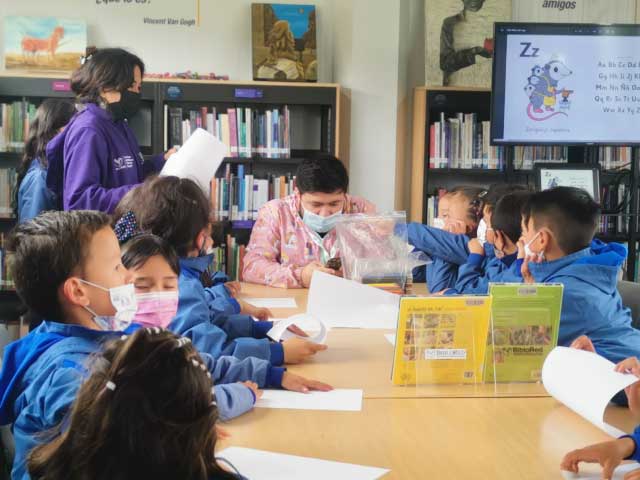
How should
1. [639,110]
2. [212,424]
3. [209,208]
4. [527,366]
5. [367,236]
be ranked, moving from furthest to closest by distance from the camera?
[639,110], [367,236], [209,208], [527,366], [212,424]

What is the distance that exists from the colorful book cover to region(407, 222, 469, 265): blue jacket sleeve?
130 centimetres

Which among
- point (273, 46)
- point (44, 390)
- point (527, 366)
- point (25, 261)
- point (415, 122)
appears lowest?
point (527, 366)

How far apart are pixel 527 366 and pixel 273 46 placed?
377 cm

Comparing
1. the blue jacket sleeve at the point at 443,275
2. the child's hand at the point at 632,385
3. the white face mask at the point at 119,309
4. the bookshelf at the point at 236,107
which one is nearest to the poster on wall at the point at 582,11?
the bookshelf at the point at 236,107

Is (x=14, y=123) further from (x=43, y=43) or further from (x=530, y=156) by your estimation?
(x=530, y=156)

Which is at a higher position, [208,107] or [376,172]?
[208,107]

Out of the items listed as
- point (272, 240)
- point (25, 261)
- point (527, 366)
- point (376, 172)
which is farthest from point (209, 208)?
point (376, 172)

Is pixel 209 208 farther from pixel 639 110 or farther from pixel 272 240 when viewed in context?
pixel 639 110

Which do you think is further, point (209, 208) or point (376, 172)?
point (376, 172)

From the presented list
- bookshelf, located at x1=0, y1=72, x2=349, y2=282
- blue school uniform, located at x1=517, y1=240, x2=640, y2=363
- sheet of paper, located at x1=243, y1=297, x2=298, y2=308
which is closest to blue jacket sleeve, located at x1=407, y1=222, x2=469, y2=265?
sheet of paper, located at x1=243, y1=297, x2=298, y2=308

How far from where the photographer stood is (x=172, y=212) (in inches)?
87.4

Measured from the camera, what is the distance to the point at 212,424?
1067 millimetres

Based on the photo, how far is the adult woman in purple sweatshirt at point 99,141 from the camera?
2947mm

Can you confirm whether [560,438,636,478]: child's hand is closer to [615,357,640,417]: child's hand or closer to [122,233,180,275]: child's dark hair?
[615,357,640,417]: child's hand
